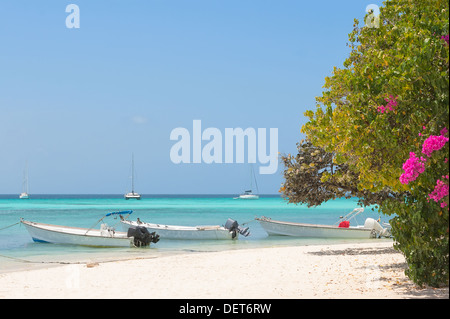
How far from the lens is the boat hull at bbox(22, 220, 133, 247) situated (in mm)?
32688

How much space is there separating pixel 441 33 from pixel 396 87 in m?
1.27

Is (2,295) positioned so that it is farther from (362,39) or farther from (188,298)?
(362,39)

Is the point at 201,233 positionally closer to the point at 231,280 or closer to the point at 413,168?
the point at 231,280

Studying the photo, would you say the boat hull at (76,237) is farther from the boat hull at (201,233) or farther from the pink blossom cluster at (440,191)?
the pink blossom cluster at (440,191)

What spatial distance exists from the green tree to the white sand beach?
1.08 meters

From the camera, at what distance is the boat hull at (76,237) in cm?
3269

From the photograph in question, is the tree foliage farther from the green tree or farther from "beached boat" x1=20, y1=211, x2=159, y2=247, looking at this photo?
"beached boat" x1=20, y1=211, x2=159, y2=247

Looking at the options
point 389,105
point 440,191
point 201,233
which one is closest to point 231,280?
point 389,105

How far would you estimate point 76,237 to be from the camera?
3425 centimetres

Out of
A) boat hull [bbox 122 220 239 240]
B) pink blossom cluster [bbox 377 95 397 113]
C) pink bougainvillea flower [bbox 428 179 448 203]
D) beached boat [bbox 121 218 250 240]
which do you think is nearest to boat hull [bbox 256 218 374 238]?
beached boat [bbox 121 218 250 240]

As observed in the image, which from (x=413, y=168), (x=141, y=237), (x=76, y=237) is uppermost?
(x=413, y=168)

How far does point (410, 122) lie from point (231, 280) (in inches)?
278

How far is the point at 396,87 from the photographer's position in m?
9.93

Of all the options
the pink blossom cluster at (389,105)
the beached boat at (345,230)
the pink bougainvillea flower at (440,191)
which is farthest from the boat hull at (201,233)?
the pink bougainvillea flower at (440,191)
